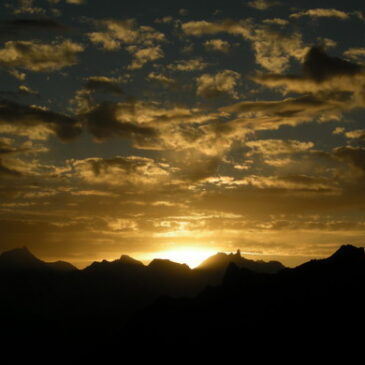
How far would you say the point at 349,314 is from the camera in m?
183

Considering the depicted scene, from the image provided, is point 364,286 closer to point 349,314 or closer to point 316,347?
point 349,314

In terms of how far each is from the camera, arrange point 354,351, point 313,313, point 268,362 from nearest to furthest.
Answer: point 354,351 < point 268,362 < point 313,313

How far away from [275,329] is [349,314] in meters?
30.0

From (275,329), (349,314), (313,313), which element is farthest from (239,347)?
(349,314)

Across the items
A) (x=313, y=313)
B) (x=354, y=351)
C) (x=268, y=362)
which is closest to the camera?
(x=354, y=351)

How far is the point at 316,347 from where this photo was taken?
17650 centimetres

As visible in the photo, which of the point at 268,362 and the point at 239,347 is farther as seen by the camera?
the point at 239,347

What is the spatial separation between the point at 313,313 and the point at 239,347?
110 feet

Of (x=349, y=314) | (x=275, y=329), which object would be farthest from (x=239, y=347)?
(x=349, y=314)

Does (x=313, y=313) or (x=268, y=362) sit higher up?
(x=313, y=313)

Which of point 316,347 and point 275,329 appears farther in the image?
point 275,329

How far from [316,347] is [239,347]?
1395 inches

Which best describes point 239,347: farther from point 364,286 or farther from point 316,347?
point 364,286

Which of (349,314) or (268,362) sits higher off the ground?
(349,314)
